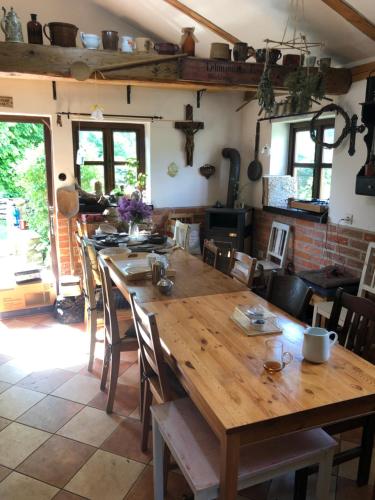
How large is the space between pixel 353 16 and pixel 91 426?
118 inches

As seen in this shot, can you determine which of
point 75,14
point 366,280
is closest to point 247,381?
point 366,280

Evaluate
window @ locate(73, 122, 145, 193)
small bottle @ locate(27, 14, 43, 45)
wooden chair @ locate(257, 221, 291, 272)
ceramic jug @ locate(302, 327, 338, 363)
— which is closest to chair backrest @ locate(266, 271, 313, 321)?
ceramic jug @ locate(302, 327, 338, 363)

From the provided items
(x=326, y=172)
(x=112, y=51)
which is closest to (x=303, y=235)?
(x=326, y=172)

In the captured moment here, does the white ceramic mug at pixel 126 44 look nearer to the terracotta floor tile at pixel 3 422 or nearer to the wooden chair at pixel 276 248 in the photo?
the wooden chair at pixel 276 248

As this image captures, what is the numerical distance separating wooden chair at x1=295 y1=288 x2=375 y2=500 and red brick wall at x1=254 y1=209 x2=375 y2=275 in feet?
4.81

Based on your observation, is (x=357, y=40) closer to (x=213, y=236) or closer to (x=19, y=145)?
(x=213, y=236)

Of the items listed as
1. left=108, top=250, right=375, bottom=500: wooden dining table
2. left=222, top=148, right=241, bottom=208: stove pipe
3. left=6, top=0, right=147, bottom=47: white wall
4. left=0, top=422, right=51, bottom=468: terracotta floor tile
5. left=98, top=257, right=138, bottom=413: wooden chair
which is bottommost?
left=0, top=422, right=51, bottom=468: terracotta floor tile

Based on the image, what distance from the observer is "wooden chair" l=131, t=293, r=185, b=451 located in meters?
1.69

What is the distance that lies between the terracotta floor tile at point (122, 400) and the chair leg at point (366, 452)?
1303 mm

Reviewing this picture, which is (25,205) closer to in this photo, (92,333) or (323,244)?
(92,333)

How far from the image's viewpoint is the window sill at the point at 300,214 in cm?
369

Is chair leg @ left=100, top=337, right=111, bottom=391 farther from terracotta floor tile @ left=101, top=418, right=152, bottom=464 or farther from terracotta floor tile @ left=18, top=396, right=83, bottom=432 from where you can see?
terracotta floor tile @ left=101, top=418, right=152, bottom=464

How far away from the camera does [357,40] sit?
301 cm

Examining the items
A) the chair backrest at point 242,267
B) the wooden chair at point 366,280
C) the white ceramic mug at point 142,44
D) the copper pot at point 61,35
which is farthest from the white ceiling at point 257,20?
the chair backrest at point 242,267
